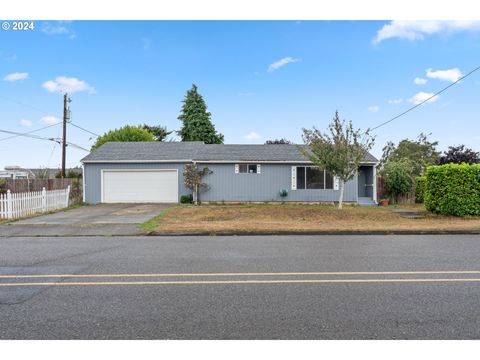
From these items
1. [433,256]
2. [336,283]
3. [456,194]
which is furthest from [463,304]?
[456,194]

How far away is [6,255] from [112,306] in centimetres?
480

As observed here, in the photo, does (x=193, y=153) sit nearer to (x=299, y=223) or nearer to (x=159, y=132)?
(x=299, y=223)

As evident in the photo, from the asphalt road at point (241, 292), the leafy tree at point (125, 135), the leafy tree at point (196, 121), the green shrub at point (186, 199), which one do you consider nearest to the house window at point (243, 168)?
the green shrub at point (186, 199)

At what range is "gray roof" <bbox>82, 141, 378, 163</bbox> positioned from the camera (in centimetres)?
2072

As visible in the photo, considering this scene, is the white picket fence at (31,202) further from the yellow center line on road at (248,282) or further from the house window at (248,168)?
the yellow center line on road at (248,282)

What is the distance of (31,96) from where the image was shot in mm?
24703

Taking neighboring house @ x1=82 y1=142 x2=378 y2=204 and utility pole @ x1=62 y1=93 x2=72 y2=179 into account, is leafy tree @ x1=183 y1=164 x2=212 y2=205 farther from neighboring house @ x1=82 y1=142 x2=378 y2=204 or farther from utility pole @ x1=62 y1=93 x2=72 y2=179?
utility pole @ x1=62 y1=93 x2=72 y2=179

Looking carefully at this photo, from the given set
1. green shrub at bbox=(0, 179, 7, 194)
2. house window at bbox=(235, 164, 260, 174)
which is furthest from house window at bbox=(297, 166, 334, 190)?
green shrub at bbox=(0, 179, 7, 194)

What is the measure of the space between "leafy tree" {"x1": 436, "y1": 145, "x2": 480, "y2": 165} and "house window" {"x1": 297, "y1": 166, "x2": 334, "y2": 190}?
8839mm

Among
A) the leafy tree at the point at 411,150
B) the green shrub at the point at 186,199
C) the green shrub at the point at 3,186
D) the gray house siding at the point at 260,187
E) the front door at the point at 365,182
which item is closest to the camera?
the green shrub at the point at 3,186

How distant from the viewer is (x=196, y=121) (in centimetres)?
4084

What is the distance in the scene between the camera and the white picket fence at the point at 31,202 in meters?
13.4

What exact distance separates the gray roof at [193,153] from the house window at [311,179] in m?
0.79

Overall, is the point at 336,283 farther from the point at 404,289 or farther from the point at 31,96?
the point at 31,96
